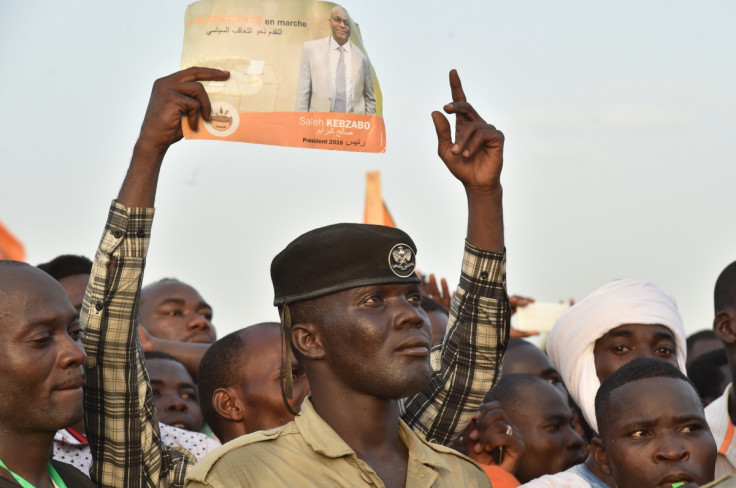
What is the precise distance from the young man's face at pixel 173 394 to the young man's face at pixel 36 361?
235cm

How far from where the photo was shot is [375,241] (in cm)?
335

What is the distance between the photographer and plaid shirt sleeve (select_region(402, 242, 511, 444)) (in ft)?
12.9

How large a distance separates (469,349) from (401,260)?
0.78 m

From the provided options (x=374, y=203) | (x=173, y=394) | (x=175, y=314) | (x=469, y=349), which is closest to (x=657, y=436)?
(x=469, y=349)

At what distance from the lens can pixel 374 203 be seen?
9258 mm

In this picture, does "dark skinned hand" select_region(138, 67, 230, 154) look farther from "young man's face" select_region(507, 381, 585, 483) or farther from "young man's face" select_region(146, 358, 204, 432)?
"young man's face" select_region(507, 381, 585, 483)

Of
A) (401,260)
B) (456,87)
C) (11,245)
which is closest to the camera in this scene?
(401,260)

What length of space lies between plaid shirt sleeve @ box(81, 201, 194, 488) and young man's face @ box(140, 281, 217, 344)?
3574 mm

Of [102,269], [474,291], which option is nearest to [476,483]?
[474,291]

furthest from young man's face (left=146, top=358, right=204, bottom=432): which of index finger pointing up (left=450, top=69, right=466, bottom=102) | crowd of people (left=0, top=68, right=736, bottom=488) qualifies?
index finger pointing up (left=450, top=69, right=466, bottom=102)

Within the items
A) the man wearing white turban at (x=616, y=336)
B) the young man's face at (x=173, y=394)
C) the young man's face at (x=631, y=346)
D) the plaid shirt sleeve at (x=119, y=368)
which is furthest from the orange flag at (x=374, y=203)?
the plaid shirt sleeve at (x=119, y=368)

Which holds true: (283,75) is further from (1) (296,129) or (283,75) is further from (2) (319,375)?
(2) (319,375)

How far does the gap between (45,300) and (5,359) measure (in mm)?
241

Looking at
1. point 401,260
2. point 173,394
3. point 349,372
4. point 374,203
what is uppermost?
point 374,203
